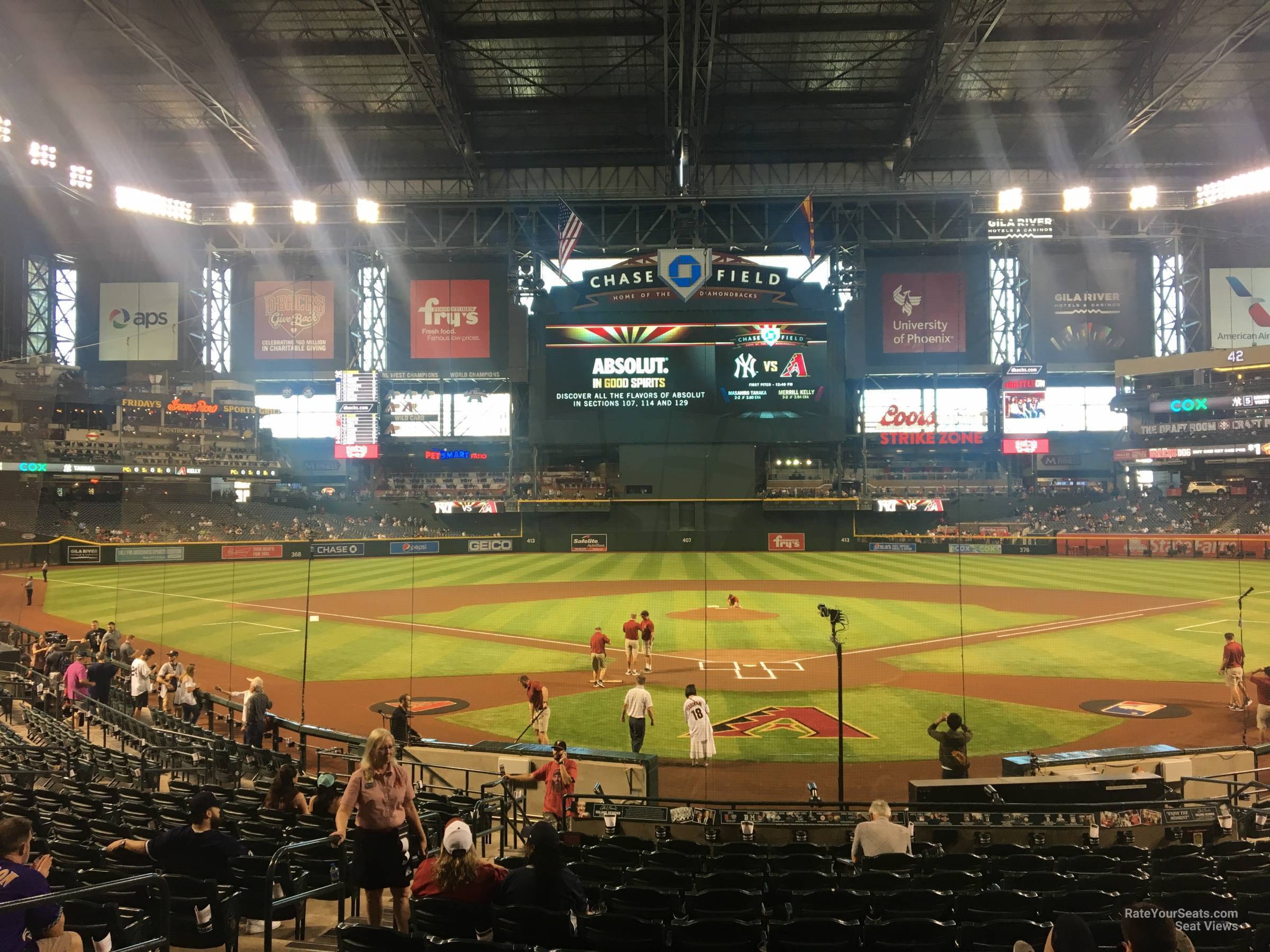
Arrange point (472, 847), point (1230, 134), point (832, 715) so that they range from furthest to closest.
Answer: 1. point (1230, 134)
2. point (832, 715)
3. point (472, 847)

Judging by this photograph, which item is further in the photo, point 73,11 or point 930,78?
point 930,78

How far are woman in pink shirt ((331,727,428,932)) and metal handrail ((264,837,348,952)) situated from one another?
0.27 meters

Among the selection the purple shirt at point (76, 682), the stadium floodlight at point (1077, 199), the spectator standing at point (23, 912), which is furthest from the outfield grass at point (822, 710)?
the stadium floodlight at point (1077, 199)

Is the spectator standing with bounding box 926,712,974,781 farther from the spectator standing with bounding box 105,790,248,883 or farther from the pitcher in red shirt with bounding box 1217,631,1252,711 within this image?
the spectator standing with bounding box 105,790,248,883

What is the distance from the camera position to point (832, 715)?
58.4 feet

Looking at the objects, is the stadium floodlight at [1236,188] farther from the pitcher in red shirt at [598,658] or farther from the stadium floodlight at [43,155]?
the stadium floodlight at [43,155]

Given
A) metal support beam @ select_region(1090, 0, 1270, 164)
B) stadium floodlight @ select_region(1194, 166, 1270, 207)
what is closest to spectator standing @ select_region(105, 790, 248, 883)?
metal support beam @ select_region(1090, 0, 1270, 164)

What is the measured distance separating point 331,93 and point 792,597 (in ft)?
122

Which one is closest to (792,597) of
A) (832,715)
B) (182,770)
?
(832,715)

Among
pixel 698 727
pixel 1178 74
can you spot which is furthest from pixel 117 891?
pixel 1178 74

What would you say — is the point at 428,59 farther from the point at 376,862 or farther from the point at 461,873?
the point at 461,873

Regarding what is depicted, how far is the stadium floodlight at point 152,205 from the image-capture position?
153 ft

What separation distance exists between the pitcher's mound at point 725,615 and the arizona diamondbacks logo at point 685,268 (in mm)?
17432

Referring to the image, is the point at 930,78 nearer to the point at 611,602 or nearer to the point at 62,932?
the point at 611,602
